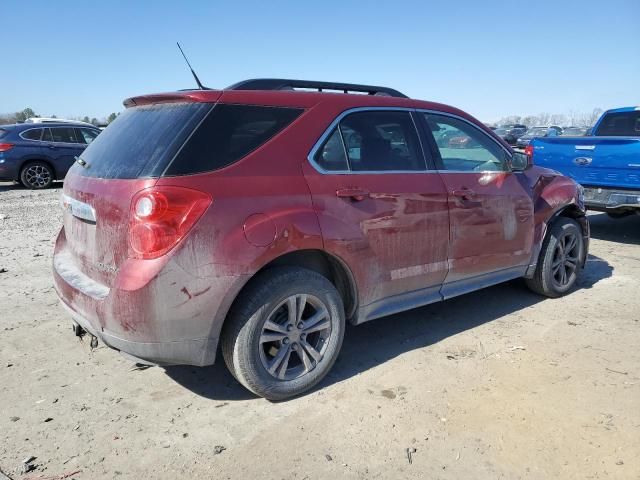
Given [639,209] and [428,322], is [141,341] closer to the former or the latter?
[428,322]

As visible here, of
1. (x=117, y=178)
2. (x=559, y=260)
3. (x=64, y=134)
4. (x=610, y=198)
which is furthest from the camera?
(x=64, y=134)

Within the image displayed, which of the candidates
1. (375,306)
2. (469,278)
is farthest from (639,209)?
(375,306)

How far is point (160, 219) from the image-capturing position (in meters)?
2.49

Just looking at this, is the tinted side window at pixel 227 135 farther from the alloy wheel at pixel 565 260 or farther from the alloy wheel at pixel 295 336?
the alloy wheel at pixel 565 260

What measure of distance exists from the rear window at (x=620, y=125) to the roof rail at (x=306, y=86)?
650 centimetres

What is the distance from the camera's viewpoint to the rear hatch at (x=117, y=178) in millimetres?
2615

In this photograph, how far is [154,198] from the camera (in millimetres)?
2502

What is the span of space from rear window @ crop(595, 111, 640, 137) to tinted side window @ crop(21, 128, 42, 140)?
1219 cm

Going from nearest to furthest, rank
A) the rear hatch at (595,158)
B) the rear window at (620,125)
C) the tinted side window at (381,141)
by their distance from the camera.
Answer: the tinted side window at (381,141)
the rear hatch at (595,158)
the rear window at (620,125)

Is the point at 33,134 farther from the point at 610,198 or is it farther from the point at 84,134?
the point at 610,198

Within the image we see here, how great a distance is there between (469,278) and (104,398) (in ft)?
8.99

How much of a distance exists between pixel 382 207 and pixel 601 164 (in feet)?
16.5

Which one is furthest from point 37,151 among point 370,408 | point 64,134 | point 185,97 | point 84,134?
point 370,408

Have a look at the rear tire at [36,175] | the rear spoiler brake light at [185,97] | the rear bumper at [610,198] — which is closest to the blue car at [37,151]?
the rear tire at [36,175]
